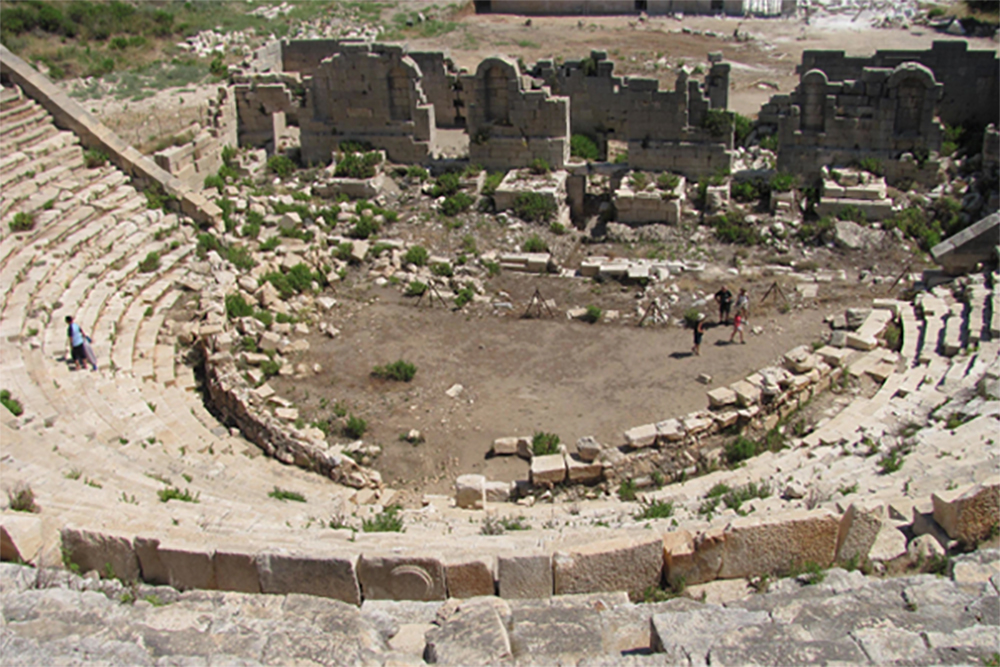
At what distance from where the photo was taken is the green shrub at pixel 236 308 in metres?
18.2

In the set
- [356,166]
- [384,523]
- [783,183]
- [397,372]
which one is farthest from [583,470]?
[356,166]

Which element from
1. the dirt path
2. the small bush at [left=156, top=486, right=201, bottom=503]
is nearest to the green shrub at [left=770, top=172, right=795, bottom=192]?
the dirt path

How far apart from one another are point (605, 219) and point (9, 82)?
16.4 m

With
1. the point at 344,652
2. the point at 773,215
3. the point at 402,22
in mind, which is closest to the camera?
the point at 344,652

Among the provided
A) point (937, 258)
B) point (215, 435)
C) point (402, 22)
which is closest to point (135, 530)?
point (215, 435)

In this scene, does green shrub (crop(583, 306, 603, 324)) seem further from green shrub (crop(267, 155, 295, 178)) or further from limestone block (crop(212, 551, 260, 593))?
limestone block (crop(212, 551, 260, 593))

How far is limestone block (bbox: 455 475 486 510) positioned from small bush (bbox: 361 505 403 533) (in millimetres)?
1623

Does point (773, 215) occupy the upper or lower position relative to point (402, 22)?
lower

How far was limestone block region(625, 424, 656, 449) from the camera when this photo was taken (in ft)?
47.3

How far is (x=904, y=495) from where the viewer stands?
35.3ft

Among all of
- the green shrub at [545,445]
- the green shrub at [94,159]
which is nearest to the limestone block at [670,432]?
the green shrub at [545,445]

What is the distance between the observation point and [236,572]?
871 cm

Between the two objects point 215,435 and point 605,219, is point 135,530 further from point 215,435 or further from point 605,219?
point 605,219

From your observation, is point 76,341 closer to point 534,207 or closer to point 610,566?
point 610,566
